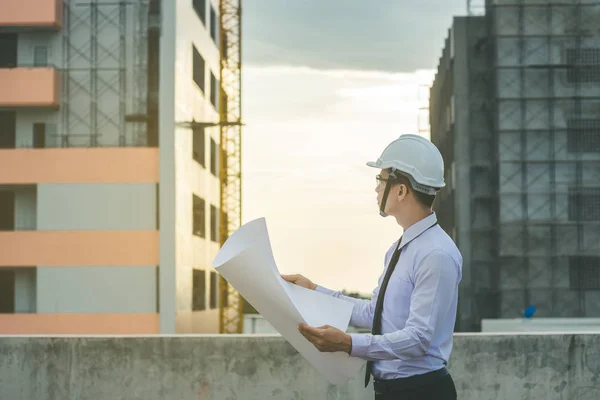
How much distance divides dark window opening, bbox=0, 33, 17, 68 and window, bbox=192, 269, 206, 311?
12.2m

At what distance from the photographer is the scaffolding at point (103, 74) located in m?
42.7

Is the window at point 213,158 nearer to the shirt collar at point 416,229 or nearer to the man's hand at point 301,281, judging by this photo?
the man's hand at point 301,281

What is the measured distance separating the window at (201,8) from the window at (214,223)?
9865 millimetres

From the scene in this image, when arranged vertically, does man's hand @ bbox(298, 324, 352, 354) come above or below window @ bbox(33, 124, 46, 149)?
below

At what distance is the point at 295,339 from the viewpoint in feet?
12.8

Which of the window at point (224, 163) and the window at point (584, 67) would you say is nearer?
the window at point (584, 67)

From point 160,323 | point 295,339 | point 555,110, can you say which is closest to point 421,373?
point 295,339

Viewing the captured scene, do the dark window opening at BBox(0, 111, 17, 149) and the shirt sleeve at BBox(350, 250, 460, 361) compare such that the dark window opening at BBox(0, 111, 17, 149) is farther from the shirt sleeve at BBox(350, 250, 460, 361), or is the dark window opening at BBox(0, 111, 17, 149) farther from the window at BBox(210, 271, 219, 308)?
the shirt sleeve at BBox(350, 250, 460, 361)

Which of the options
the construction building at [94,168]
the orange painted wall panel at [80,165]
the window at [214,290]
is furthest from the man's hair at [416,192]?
the window at [214,290]

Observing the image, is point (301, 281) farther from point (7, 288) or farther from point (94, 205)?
point (7, 288)

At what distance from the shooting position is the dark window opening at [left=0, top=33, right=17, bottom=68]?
144ft

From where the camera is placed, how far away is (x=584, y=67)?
2094 inches

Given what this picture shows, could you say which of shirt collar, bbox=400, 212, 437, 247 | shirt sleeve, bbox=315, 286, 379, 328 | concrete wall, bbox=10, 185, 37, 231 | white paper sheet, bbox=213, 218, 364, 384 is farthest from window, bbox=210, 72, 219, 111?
shirt collar, bbox=400, 212, 437, 247

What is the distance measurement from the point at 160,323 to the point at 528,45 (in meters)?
25.5
